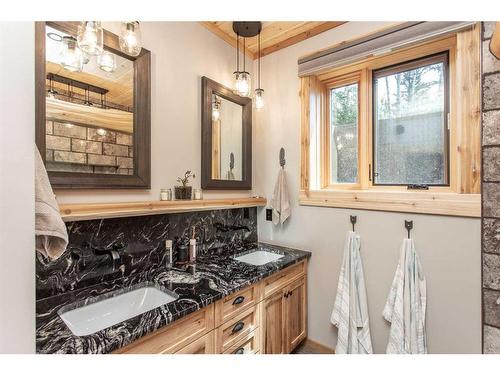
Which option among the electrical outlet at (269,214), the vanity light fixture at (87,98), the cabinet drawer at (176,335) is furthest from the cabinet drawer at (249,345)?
the vanity light fixture at (87,98)

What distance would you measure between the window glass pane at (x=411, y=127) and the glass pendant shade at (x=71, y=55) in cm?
188

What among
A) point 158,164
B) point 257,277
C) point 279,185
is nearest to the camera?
point 257,277

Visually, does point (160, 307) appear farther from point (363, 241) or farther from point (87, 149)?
point (363, 241)

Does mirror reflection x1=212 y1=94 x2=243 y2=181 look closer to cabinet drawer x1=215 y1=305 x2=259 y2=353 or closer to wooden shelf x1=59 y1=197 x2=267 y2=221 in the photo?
wooden shelf x1=59 y1=197 x2=267 y2=221

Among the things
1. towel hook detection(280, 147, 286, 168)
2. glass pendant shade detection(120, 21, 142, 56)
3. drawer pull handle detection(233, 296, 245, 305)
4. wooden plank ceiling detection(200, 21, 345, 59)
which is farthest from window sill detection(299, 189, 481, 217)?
glass pendant shade detection(120, 21, 142, 56)

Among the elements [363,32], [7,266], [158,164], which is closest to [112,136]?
[158,164]

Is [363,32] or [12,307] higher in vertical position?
[363,32]

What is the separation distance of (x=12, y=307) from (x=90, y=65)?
1.19 m

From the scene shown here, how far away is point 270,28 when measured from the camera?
1909mm

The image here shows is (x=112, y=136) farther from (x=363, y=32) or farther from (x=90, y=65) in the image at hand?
(x=363, y=32)

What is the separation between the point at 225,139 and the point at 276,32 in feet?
3.18

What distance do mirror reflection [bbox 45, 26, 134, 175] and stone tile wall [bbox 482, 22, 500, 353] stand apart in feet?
6.37

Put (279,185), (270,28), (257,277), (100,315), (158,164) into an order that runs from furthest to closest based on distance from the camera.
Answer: (279,185) < (270,28) < (158,164) < (257,277) < (100,315)

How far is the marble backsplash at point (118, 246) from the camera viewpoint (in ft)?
3.67
